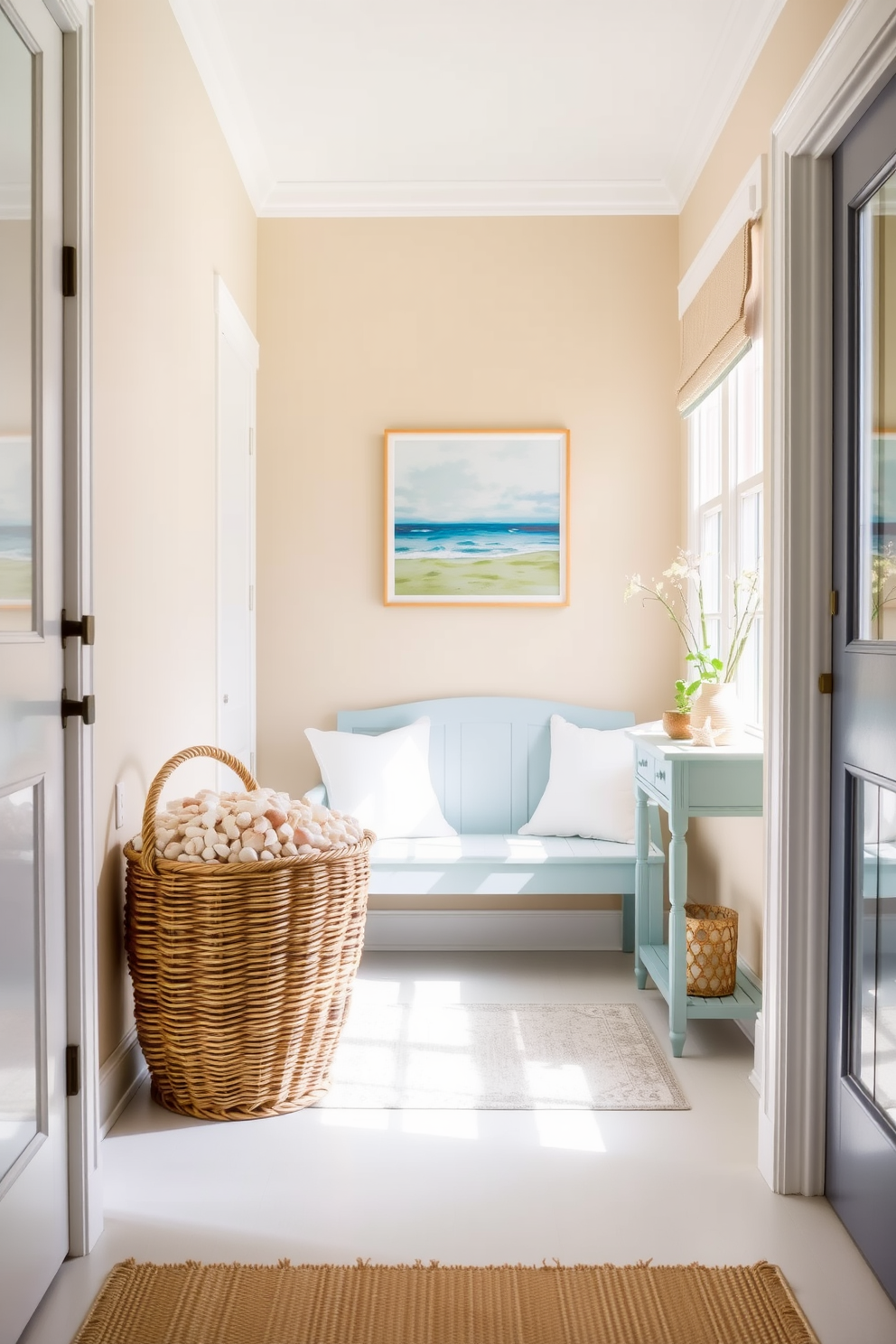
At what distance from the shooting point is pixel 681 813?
274cm

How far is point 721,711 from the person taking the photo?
2.91 metres

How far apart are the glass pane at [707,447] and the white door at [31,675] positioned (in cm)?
231

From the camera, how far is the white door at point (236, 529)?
10.9 feet

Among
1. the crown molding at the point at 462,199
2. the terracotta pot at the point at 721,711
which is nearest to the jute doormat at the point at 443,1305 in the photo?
the terracotta pot at the point at 721,711

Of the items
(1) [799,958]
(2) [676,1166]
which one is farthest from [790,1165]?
(1) [799,958]

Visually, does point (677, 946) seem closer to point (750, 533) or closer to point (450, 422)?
point (750, 533)

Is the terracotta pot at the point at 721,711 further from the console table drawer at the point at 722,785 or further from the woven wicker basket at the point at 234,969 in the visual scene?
the woven wicker basket at the point at 234,969

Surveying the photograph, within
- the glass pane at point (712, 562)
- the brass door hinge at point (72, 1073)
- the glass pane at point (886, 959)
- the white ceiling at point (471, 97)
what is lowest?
the brass door hinge at point (72, 1073)

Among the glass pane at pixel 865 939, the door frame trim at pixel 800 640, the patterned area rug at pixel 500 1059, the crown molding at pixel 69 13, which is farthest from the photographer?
the patterned area rug at pixel 500 1059

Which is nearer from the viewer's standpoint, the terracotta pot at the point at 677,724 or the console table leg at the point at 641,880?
the terracotta pot at the point at 677,724

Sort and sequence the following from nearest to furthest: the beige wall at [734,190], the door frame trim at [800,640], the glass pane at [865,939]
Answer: the glass pane at [865,939] < the door frame trim at [800,640] < the beige wall at [734,190]

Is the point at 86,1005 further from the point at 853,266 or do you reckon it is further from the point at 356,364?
the point at 356,364

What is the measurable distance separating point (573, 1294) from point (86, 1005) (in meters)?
1.01

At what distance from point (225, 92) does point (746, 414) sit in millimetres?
1908
